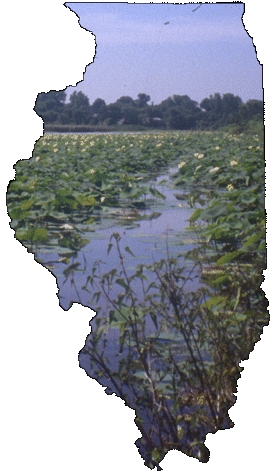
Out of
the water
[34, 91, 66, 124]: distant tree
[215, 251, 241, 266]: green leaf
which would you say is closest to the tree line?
[34, 91, 66, 124]: distant tree

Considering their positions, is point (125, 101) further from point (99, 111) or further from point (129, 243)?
point (129, 243)

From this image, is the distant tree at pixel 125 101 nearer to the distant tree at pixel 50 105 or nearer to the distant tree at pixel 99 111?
the distant tree at pixel 99 111

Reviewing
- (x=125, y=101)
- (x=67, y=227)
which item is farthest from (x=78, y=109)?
(x=67, y=227)

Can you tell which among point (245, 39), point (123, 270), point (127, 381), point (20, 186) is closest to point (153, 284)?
point (123, 270)

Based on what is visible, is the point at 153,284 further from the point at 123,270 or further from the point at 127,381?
the point at 127,381

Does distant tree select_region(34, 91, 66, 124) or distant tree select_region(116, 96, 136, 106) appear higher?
distant tree select_region(116, 96, 136, 106)

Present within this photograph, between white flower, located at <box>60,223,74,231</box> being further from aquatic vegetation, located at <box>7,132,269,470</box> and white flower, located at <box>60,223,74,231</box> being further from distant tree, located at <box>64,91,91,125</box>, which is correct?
distant tree, located at <box>64,91,91,125</box>

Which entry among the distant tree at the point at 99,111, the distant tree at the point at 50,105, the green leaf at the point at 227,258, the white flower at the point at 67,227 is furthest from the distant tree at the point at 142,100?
the green leaf at the point at 227,258

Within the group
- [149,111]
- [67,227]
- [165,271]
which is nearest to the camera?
[165,271]
